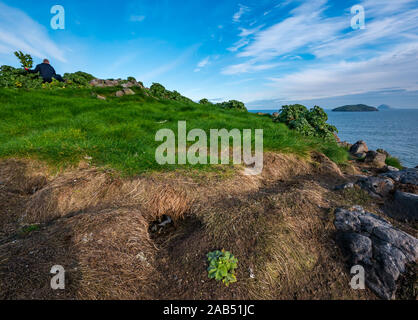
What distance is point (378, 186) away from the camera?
509cm

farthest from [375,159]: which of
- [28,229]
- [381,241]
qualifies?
[28,229]

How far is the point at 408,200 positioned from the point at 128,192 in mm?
6718

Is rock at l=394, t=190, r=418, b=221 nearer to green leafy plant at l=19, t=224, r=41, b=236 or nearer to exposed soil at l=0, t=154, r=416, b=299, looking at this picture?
exposed soil at l=0, t=154, r=416, b=299

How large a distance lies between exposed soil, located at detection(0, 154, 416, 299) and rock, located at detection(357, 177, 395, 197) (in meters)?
0.34

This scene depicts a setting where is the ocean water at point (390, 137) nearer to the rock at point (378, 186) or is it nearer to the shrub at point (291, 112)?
the shrub at point (291, 112)

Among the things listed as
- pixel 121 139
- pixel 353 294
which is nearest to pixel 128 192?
pixel 121 139

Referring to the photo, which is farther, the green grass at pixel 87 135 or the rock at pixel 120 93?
the rock at pixel 120 93

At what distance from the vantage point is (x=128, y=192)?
14.3 ft

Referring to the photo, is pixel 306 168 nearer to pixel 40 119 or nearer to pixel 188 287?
pixel 188 287

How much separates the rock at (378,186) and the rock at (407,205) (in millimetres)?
331

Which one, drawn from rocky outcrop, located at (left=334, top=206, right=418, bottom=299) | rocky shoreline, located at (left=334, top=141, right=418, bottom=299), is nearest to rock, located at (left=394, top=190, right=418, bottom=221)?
rocky shoreline, located at (left=334, top=141, right=418, bottom=299)

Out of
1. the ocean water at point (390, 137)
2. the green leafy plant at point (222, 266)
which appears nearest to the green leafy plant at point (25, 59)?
the green leafy plant at point (222, 266)

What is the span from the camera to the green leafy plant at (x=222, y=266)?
2.73m

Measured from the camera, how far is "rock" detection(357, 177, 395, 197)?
501cm
